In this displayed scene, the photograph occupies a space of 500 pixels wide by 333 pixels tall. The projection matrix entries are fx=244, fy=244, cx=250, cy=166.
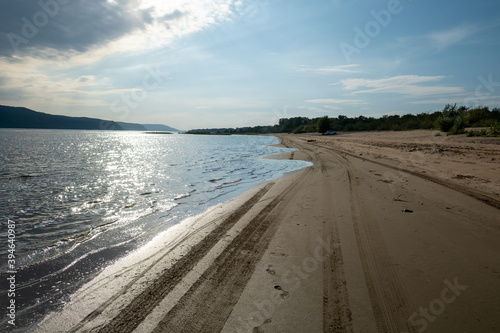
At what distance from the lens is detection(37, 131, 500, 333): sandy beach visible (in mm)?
2760

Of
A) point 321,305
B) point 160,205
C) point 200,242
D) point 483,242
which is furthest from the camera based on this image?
point 160,205

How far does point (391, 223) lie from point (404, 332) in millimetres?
3567

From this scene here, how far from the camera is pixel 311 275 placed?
3693mm

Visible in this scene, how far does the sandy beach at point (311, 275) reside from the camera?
276cm

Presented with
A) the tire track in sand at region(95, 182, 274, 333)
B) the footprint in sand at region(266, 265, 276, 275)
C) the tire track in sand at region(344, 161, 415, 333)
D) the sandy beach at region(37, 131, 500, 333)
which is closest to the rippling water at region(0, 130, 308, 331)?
the sandy beach at region(37, 131, 500, 333)

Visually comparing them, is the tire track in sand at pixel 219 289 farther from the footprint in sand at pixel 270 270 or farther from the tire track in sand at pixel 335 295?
the tire track in sand at pixel 335 295

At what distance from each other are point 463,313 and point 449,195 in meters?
6.37

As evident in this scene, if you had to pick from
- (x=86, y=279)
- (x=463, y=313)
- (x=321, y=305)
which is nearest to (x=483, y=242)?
(x=463, y=313)

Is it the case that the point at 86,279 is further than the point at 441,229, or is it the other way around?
the point at 441,229

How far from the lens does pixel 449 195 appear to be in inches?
307

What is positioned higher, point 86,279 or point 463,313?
point 463,313

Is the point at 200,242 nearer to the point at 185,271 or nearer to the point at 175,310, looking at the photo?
the point at 185,271

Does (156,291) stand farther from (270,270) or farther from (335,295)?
(335,295)

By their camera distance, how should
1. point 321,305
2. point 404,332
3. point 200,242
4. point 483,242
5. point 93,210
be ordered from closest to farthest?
point 404,332 → point 321,305 → point 483,242 → point 200,242 → point 93,210
